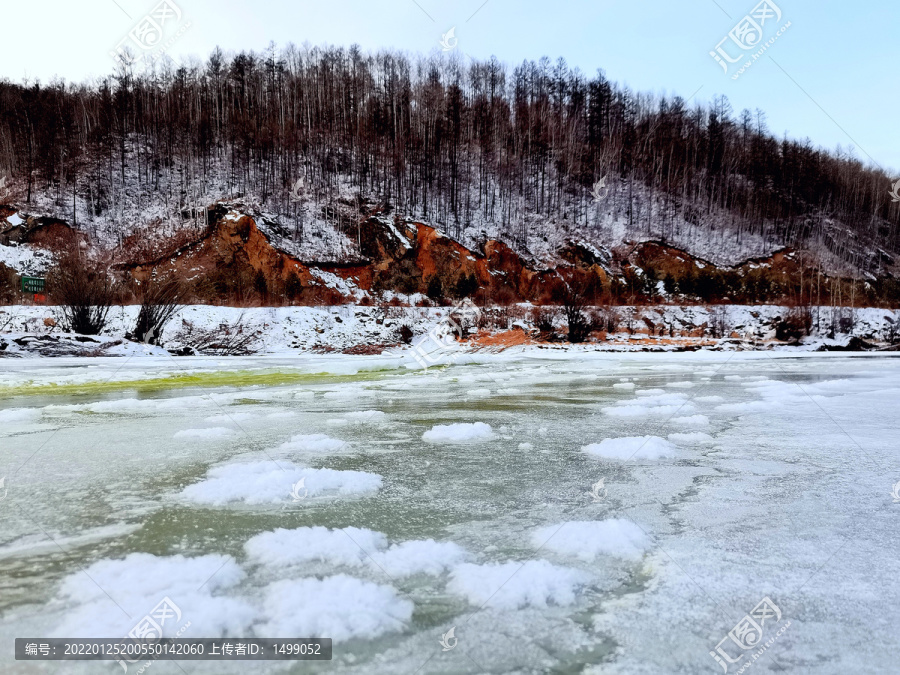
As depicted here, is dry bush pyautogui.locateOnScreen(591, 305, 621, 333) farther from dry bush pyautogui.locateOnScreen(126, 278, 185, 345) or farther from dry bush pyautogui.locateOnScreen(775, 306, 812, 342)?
dry bush pyautogui.locateOnScreen(126, 278, 185, 345)

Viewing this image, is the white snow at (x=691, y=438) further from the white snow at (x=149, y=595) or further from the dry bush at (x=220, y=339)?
the dry bush at (x=220, y=339)

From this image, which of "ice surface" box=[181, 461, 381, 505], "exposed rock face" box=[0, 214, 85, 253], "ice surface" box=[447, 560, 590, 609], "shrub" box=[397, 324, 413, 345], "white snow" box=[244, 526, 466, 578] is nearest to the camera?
"ice surface" box=[447, 560, 590, 609]

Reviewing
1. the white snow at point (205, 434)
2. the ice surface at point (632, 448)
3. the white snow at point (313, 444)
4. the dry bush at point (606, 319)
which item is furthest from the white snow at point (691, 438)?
the dry bush at point (606, 319)

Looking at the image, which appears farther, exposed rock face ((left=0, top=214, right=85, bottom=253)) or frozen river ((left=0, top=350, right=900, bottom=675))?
exposed rock face ((left=0, top=214, right=85, bottom=253))

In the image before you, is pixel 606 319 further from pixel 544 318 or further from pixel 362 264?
pixel 362 264

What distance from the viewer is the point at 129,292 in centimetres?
2489

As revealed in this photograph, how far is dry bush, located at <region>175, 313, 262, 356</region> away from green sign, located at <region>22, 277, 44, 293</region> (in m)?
6.22

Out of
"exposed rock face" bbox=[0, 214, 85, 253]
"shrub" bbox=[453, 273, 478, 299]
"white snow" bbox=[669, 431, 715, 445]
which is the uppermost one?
"exposed rock face" bbox=[0, 214, 85, 253]

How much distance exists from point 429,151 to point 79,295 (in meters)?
32.5

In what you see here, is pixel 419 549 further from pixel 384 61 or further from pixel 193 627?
pixel 384 61

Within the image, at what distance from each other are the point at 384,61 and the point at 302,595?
59767mm

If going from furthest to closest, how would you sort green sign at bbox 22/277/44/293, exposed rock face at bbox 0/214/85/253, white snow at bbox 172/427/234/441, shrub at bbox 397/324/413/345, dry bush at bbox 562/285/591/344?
exposed rock face at bbox 0/214/85/253 < dry bush at bbox 562/285/591/344 < shrub at bbox 397/324/413/345 < green sign at bbox 22/277/44/293 < white snow at bbox 172/427/234/441

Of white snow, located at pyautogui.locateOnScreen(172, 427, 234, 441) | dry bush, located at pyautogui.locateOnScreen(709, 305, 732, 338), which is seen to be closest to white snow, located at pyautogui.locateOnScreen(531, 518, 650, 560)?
white snow, located at pyautogui.locateOnScreen(172, 427, 234, 441)

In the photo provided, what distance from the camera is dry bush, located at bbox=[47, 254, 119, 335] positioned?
17514 mm
